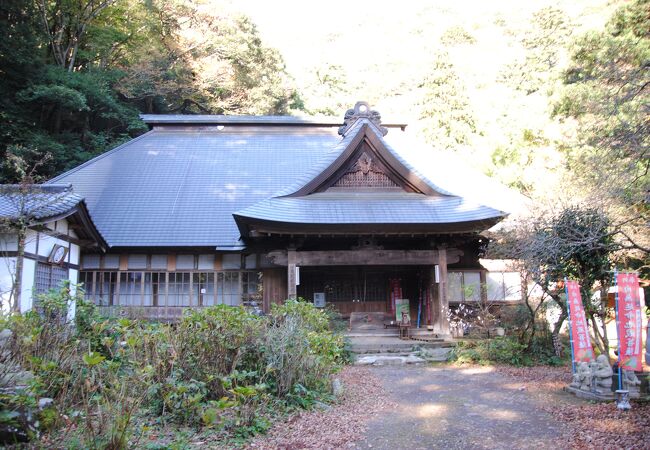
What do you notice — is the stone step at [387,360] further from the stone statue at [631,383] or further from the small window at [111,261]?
the small window at [111,261]

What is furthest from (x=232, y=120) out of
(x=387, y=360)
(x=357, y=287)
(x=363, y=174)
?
(x=387, y=360)

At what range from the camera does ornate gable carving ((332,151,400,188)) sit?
15.1 meters

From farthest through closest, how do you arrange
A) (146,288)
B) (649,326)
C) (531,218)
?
1. (146,288)
2. (531,218)
3. (649,326)

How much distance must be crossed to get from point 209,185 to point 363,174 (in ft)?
21.2

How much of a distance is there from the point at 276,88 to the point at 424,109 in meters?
9.06

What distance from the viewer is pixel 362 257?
14141 millimetres

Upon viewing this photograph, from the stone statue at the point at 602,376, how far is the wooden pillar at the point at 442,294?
6020mm

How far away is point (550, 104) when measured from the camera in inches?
736

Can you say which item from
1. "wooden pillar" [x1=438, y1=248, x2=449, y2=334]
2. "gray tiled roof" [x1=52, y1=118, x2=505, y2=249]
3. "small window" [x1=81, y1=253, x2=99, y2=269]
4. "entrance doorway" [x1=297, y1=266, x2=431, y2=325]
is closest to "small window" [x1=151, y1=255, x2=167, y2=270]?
"gray tiled roof" [x1=52, y1=118, x2=505, y2=249]

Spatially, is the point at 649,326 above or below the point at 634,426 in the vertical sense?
above

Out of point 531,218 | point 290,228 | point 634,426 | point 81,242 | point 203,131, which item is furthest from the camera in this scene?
point 203,131

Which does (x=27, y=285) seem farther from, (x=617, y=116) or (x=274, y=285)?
(x=617, y=116)

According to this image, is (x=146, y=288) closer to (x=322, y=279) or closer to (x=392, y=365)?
(x=322, y=279)

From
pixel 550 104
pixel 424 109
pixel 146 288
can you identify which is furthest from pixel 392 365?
pixel 424 109
